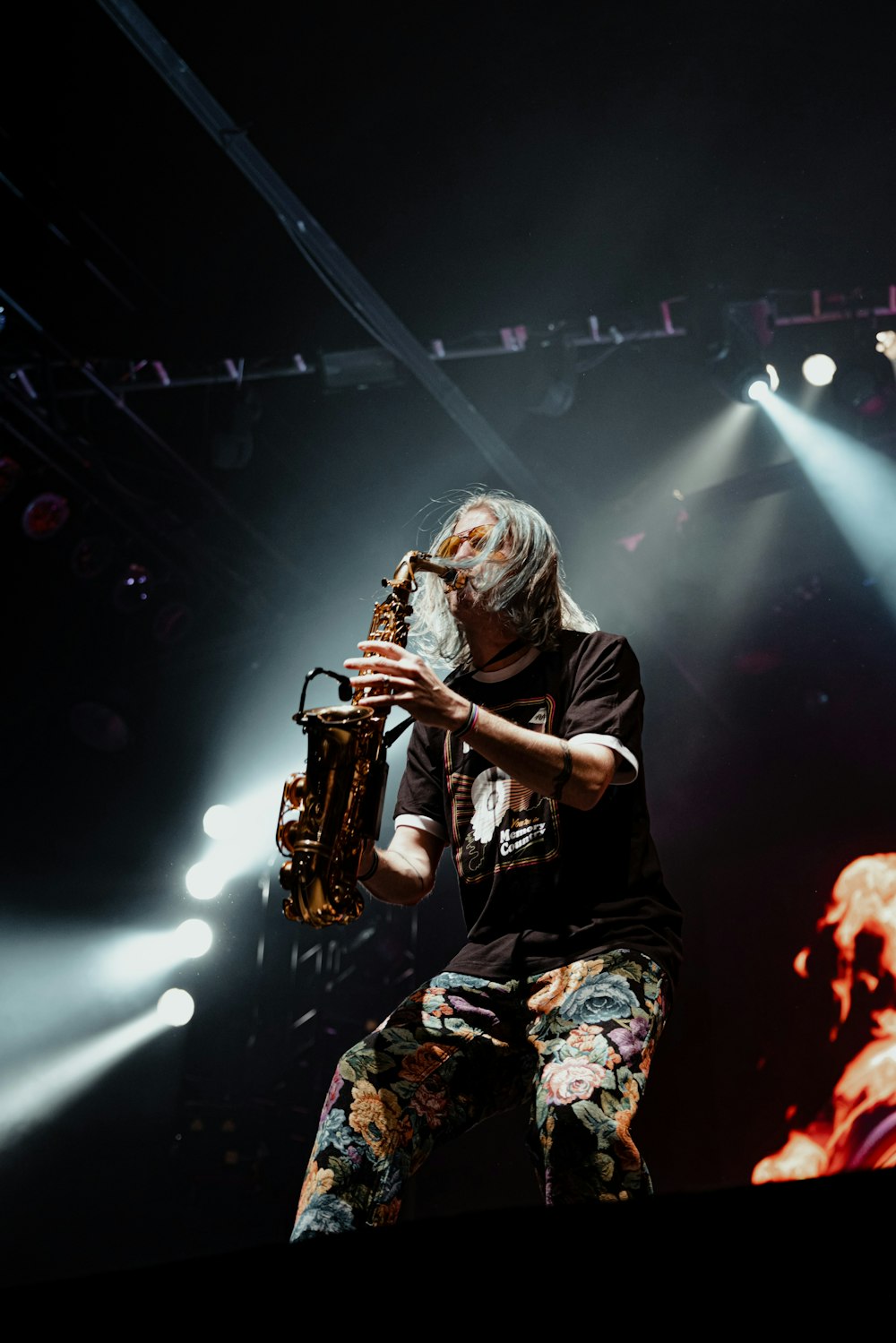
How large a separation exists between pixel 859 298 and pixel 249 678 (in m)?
4.78

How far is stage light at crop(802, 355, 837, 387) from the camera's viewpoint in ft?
19.8

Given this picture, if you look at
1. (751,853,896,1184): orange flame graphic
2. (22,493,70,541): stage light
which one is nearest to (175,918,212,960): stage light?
(22,493,70,541): stage light

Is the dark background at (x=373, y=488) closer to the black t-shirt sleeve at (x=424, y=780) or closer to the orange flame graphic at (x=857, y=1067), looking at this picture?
the orange flame graphic at (x=857, y=1067)

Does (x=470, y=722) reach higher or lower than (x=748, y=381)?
lower

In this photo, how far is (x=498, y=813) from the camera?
8.13ft

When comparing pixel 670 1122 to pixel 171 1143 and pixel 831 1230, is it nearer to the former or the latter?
pixel 171 1143

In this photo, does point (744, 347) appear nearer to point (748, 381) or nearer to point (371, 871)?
point (748, 381)

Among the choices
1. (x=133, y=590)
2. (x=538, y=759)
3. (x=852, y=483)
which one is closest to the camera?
(x=538, y=759)

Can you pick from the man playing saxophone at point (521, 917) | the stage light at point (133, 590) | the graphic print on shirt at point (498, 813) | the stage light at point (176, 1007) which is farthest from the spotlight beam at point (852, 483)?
the stage light at point (176, 1007)

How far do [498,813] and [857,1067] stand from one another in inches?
180

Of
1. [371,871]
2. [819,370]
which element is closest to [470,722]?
[371,871]

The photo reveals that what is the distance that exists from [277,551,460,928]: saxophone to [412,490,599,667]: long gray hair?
51cm

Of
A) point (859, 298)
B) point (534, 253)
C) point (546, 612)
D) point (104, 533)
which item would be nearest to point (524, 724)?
point (546, 612)

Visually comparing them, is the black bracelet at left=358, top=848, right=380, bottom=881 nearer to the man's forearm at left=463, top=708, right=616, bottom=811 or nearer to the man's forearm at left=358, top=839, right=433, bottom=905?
the man's forearm at left=358, top=839, right=433, bottom=905
